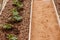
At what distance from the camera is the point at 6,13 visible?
5.25 meters

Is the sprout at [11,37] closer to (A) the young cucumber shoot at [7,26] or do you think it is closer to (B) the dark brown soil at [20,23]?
(B) the dark brown soil at [20,23]

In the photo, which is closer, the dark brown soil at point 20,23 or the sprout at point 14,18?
the dark brown soil at point 20,23

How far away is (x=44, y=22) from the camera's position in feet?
17.9

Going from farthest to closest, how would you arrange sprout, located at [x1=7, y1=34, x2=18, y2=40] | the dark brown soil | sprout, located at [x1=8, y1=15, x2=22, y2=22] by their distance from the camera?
sprout, located at [x1=8, y1=15, x2=22, y2=22] → the dark brown soil → sprout, located at [x1=7, y1=34, x2=18, y2=40]

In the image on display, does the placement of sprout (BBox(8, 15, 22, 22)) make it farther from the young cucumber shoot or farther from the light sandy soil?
the light sandy soil

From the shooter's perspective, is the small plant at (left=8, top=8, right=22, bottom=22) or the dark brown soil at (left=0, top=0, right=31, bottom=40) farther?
the small plant at (left=8, top=8, right=22, bottom=22)

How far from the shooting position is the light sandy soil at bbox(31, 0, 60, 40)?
487cm

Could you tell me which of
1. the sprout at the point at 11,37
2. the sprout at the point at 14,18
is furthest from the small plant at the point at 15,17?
→ the sprout at the point at 11,37

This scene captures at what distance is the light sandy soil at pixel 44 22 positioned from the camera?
4.87m

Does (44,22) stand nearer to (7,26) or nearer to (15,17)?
(15,17)

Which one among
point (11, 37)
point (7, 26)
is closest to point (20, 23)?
point (7, 26)

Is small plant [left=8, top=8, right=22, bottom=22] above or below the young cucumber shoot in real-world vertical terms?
above

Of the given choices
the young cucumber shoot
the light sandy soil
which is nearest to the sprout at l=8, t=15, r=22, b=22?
the young cucumber shoot

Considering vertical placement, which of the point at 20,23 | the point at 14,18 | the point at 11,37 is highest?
the point at 14,18
